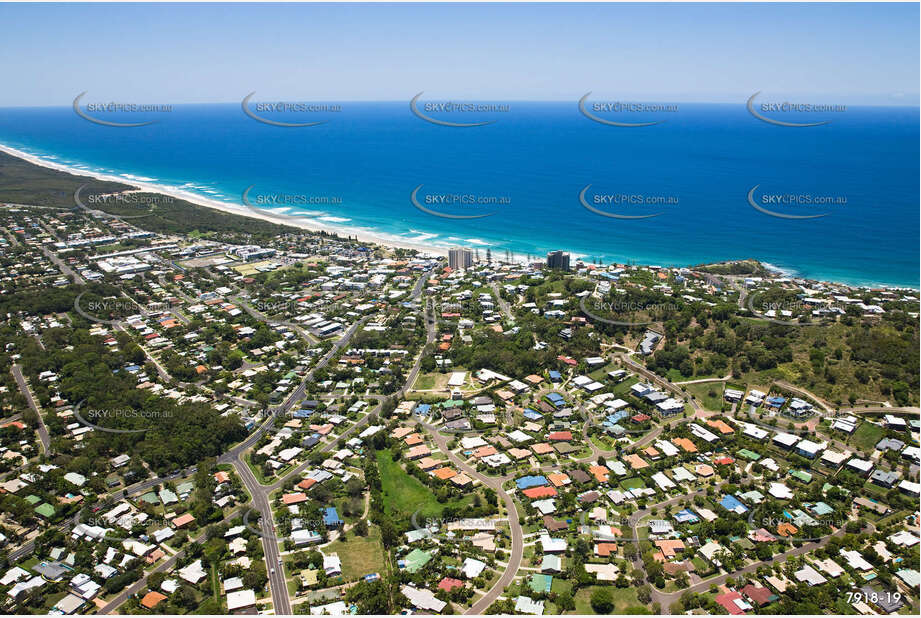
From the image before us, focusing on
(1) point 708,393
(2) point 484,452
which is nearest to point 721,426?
(1) point 708,393

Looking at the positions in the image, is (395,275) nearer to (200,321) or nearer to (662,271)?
(200,321)

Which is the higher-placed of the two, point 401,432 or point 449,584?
point 401,432

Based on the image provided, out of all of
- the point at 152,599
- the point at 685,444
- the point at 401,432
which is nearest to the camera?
the point at 152,599

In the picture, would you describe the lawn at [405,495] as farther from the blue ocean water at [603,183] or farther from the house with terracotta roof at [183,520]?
the blue ocean water at [603,183]

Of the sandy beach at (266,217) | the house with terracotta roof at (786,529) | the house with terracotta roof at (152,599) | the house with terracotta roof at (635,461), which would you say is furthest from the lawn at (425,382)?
the sandy beach at (266,217)

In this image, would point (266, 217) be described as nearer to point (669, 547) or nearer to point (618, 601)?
point (669, 547)

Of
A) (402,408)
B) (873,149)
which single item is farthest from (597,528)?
(873,149)
